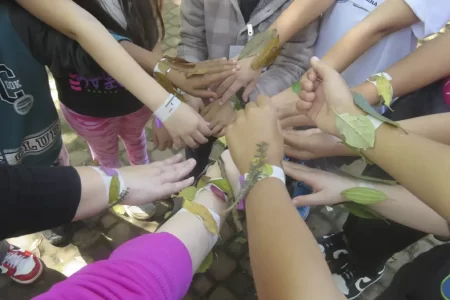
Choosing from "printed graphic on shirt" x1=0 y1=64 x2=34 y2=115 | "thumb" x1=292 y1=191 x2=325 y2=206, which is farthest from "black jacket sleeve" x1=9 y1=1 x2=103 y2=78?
"thumb" x1=292 y1=191 x2=325 y2=206

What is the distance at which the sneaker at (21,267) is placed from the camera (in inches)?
59.1

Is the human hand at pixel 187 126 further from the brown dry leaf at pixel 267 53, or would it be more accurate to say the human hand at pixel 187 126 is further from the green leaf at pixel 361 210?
the green leaf at pixel 361 210

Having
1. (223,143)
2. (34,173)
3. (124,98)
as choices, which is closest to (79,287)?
(34,173)

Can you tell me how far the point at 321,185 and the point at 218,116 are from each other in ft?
1.24

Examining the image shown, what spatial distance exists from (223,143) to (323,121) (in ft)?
1.01

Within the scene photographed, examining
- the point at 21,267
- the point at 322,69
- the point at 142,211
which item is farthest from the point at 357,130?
the point at 21,267

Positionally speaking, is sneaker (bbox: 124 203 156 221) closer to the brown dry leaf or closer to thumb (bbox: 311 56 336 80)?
the brown dry leaf

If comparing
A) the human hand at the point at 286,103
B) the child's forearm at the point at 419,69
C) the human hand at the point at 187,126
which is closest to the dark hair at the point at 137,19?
the human hand at the point at 187,126

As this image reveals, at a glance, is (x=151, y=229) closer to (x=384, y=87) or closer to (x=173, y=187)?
(x=173, y=187)

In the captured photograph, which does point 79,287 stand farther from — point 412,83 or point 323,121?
point 412,83

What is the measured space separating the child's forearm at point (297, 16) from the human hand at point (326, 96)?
0.28m

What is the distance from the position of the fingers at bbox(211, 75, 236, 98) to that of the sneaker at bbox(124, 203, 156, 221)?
28.6 inches

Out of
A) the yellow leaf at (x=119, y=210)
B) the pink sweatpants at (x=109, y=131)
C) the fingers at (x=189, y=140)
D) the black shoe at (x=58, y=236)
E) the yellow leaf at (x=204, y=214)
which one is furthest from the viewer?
the yellow leaf at (x=119, y=210)

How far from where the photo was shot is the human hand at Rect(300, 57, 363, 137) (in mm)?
866
